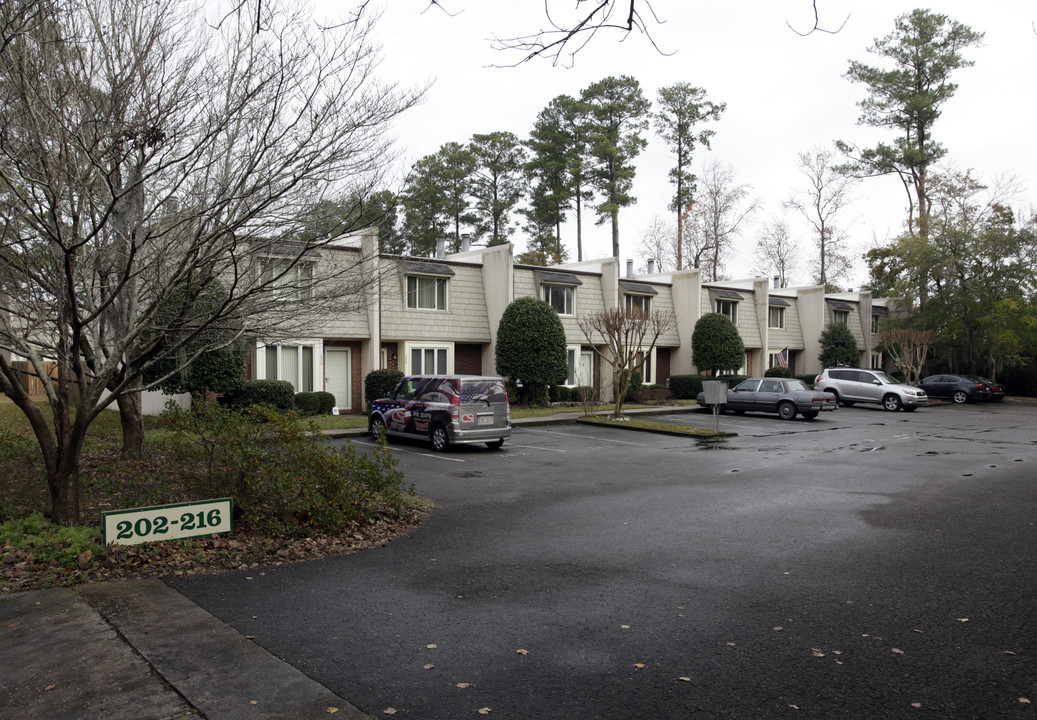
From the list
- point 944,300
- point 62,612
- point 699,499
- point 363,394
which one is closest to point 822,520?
point 699,499

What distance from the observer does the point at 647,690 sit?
4453 millimetres

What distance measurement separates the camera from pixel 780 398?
26.9m

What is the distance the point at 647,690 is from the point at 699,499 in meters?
7.00

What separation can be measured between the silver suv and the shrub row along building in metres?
6.39

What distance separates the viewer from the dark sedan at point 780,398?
26438mm

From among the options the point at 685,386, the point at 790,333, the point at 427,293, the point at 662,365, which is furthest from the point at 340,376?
the point at 790,333

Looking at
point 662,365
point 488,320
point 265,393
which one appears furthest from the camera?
point 662,365

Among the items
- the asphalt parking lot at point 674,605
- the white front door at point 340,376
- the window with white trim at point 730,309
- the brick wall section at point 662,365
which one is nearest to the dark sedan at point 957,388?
the window with white trim at point 730,309

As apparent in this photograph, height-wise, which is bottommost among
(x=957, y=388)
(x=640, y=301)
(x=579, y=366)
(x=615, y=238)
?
(x=957, y=388)

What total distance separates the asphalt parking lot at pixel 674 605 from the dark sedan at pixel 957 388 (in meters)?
28.5

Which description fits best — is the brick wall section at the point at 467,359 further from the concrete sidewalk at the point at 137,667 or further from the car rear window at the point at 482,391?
the concrete sidewalk at the point at 137,667

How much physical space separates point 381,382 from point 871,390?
21.2 m

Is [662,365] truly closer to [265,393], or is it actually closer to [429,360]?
[429,360]

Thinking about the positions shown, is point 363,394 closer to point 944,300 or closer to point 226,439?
point 226,439
